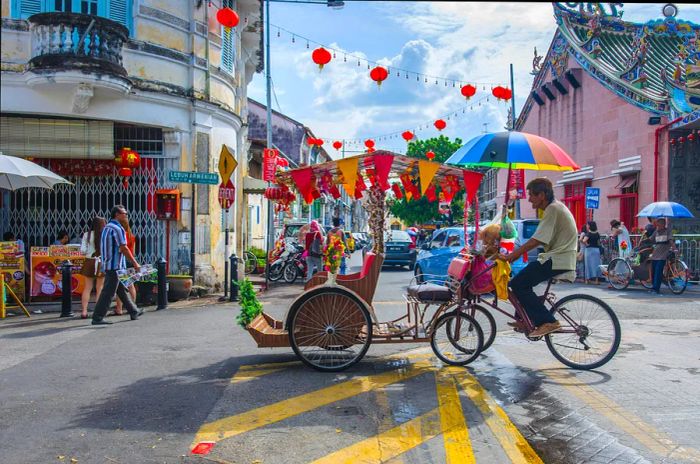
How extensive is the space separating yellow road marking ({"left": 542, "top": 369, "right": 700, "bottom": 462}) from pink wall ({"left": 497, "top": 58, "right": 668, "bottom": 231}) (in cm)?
1443

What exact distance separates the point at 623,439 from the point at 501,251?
2.47 m

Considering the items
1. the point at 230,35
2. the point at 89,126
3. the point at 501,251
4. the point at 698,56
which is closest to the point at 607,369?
the point at 501,251

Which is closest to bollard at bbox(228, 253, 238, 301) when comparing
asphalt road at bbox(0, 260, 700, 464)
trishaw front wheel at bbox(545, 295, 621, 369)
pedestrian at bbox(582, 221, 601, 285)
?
asphalt road at bbox(0, 260, 700, 464)

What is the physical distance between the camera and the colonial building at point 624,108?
57.4 feet

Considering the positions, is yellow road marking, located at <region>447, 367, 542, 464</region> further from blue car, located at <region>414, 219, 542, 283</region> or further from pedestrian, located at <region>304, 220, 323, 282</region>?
blue car, located at <region>414, 219, 542, 283</region>

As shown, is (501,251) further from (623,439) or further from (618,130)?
(618,130)

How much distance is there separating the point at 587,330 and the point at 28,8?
12191 mm

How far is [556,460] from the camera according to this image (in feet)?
12.8

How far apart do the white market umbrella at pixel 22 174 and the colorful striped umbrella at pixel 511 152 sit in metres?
7.39

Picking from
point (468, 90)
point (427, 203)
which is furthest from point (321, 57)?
point (427, 203)

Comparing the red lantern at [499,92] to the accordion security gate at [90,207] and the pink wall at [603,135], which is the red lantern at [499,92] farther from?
the accordion security gate at [90,207]

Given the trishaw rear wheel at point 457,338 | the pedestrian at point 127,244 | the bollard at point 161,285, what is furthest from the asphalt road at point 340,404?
the bollard at point 161,285

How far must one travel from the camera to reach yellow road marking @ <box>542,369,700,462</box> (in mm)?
3986

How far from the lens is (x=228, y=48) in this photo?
1559 cm
